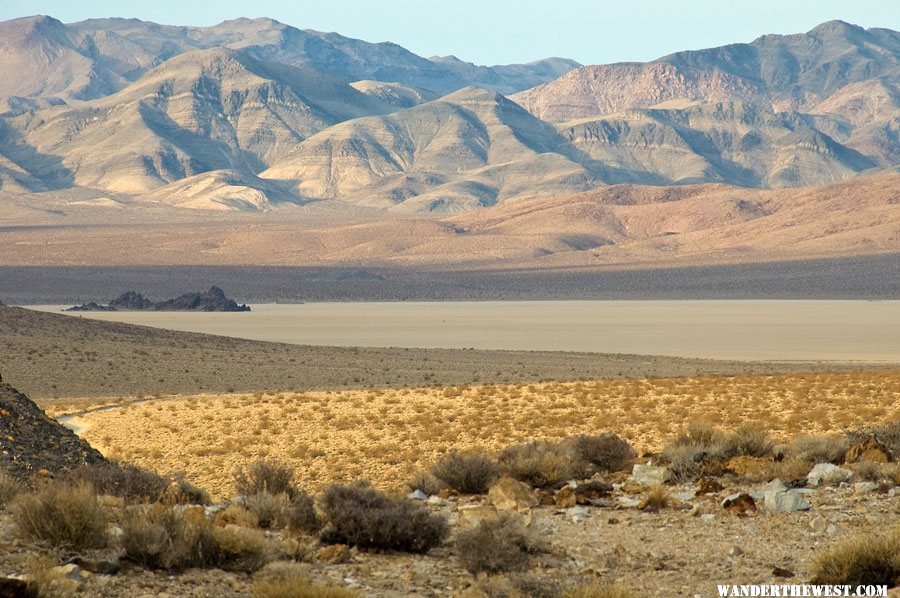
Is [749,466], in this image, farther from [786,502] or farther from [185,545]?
[185,545]

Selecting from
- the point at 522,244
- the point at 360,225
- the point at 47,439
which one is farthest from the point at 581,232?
the point at 47,439

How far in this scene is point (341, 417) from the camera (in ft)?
74.8

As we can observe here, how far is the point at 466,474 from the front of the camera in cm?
1283

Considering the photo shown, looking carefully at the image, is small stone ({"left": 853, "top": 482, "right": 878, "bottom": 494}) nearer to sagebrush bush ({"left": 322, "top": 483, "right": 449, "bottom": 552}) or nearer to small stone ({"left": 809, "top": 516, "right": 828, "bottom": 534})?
small stone ({"left": 809, "top": 516, "right": 828, "bottom": 534})

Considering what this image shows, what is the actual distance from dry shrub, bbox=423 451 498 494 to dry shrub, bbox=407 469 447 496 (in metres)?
0.05

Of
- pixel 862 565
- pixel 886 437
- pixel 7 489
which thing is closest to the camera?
pixel 862 565

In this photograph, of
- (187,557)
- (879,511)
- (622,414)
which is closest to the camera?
(187,557)

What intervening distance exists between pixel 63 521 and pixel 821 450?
8.18 meters

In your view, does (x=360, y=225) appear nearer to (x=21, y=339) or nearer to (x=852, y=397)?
(x=21, y=339)

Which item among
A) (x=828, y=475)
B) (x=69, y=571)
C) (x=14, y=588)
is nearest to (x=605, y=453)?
(x=828, y=475)

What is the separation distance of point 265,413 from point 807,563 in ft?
51.7

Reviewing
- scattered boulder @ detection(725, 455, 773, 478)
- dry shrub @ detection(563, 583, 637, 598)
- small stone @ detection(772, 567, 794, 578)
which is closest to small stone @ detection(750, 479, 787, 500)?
scattered boulder @ detection(725, 455, 773, 478)

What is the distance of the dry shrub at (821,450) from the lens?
1364 cm

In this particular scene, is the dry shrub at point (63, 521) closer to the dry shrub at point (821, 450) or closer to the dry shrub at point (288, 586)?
the dry shrub at point (288, 586)
